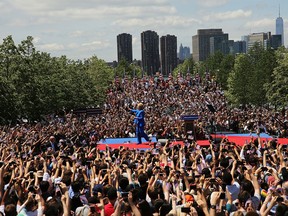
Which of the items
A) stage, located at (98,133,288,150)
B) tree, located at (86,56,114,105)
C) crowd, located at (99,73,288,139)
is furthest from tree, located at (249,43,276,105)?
stage, located at (98,133,288,150)

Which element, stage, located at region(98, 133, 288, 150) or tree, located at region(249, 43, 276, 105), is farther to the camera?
tree, located at region(249, 43, 276, 105)

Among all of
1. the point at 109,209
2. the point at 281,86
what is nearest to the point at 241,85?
the point at 281,86

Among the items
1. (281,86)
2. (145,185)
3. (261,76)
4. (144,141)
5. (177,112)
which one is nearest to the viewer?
(145,185)

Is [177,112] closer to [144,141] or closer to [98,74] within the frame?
[144,141]

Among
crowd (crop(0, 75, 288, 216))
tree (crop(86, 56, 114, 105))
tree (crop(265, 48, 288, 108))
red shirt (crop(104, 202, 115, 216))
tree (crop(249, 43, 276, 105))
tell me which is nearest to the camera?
crowd (crop(0, 75, 288, 216))

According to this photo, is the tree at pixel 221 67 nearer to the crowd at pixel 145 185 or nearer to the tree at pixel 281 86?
the tree at pixel 281 86

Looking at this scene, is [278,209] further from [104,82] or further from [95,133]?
[104,82]

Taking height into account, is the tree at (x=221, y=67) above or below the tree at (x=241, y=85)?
above

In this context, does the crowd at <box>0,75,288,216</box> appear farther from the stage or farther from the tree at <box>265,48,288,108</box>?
the tree at <box>265,48,288,108</box>

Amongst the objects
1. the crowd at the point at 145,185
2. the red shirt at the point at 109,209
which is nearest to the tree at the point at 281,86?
the crowd at the point at 145,185

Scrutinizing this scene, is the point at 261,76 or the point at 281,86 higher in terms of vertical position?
the point at 261,76

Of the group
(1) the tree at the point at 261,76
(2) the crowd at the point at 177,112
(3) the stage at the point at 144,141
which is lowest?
(3) the stage at the point at 144,141

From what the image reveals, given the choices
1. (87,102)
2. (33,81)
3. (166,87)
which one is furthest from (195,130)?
(166,87)

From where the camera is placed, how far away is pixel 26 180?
11406 millimetres
